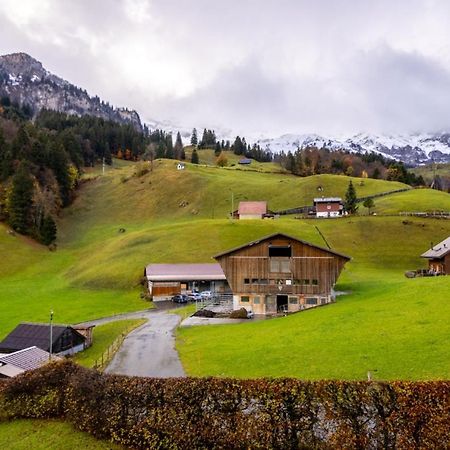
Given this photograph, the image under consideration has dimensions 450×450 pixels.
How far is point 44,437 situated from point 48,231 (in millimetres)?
100402

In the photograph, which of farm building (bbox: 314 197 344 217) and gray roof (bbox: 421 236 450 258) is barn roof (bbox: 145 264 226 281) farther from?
farm building (bbox: 314 197 344 217)

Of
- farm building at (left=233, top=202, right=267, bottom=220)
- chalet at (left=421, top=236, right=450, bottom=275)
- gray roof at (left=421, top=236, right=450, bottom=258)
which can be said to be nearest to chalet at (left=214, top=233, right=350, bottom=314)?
gray roof at (left=421, top=236, right=450, bottom=258)

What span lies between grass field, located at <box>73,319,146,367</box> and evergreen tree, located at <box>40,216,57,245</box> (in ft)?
199

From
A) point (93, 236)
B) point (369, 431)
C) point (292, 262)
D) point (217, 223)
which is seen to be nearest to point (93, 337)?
point (292, 262)

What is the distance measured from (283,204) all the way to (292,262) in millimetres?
85733

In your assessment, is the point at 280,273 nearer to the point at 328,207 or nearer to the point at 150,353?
the point at 150,353

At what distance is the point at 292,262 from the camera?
58.9 meters

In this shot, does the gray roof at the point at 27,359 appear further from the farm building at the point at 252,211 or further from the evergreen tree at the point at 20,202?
the farm building at the point at 252,211

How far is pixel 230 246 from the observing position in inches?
3625

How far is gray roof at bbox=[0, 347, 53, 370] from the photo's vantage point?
3575 cm

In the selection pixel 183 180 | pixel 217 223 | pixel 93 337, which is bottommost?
pixel 93 337

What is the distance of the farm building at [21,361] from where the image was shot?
34250mm

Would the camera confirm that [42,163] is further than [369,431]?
Yes

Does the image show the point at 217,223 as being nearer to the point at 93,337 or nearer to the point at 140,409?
the point at 93,337
